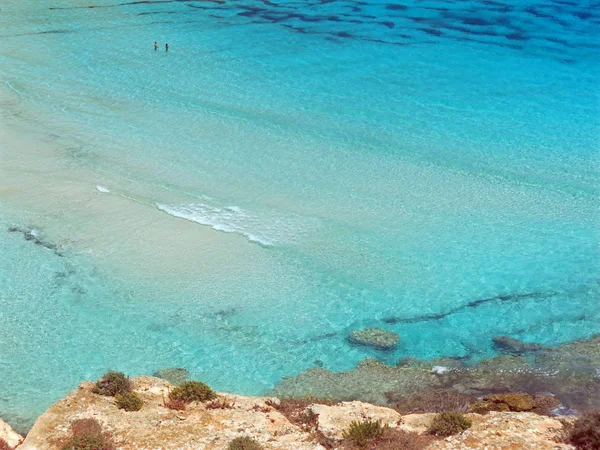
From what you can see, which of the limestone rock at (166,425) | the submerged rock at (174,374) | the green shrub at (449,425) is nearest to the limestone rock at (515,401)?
the green shrub at (449,425)

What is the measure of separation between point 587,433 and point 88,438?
8.42m

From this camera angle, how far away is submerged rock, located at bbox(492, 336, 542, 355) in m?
17.5

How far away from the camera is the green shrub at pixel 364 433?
11.5 meters

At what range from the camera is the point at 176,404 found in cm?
1295

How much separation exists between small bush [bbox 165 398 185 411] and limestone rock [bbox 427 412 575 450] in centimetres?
472

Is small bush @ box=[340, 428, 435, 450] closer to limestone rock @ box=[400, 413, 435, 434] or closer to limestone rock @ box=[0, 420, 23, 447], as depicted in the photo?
limestone rock @ box=[400, 413, 435, 434]

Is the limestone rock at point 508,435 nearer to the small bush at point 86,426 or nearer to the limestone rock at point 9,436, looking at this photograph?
the small bush at point 86,426

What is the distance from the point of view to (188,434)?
12039mm

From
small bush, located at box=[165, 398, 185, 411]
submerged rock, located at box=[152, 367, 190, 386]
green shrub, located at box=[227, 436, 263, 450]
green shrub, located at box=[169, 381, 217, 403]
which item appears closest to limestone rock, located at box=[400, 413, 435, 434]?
green shrub, located at box=[227, 436, 263, 450]

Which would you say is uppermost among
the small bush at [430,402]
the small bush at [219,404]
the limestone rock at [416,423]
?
the limestone rock at [416,423]

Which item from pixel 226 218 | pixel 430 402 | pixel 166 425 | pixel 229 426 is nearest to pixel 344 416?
pixel 229 426

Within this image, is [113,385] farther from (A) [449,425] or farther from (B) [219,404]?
(A) [449,425]

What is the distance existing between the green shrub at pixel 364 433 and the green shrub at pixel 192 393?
3.02 metres

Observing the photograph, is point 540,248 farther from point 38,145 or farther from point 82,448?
point 38,145
